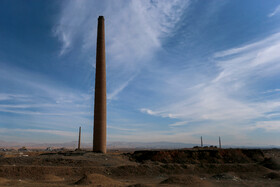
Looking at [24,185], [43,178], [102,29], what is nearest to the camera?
[24,185]

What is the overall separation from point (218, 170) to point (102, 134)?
51.9ft

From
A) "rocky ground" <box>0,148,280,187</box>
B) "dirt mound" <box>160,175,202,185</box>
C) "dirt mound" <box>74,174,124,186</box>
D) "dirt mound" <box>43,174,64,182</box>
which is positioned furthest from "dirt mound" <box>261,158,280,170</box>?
"dirt mound" <box>43,174,64,182</box>

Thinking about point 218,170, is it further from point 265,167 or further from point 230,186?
point 230,186

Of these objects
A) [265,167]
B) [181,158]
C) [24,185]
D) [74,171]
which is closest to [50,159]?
[74,171]

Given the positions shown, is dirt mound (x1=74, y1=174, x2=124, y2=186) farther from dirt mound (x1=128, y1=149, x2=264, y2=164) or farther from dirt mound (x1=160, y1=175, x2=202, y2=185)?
dirt mound (x1=128, y1=149, x2=264, y2=164)

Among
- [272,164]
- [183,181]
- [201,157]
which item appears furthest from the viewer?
[201,157]

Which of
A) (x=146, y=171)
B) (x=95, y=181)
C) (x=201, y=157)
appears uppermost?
(x=201, y=157)

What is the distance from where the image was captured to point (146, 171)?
21.5 metres

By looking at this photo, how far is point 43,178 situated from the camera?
699 inches

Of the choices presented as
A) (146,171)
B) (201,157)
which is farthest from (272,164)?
(146,171)

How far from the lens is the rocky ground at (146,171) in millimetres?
16078

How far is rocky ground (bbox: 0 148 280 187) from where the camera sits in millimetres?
16078

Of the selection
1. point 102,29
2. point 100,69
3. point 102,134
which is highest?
point 102,29

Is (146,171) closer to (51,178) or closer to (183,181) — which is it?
(183,181)
